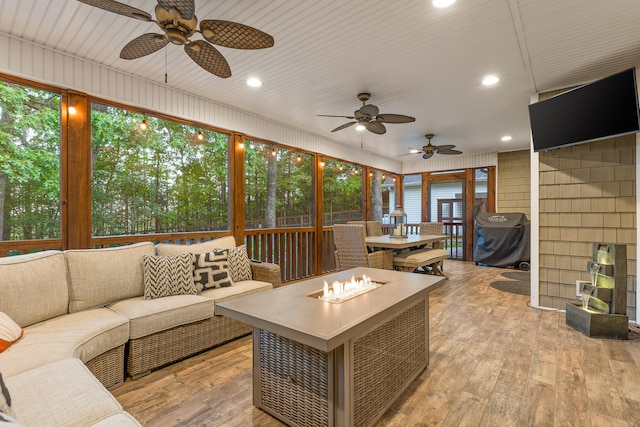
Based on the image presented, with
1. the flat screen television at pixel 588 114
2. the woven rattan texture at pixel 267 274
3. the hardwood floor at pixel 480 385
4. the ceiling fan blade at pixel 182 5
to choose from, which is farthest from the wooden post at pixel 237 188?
the flat screen television at pixel 588 114

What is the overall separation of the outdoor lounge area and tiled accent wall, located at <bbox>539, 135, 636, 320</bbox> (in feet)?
0.07

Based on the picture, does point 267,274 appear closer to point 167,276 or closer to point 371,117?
point 167,276

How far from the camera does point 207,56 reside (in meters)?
2.27

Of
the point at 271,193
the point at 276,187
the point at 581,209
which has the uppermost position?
the point at 276,187

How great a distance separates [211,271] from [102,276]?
33.8 inches

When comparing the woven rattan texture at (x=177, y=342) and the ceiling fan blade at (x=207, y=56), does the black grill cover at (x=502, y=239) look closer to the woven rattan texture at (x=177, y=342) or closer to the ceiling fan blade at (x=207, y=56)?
the woven rattan texture at (x=177, y=342)

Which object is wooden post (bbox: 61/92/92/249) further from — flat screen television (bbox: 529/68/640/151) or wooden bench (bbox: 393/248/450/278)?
flat screen television (bbox: 529/68/640/151)

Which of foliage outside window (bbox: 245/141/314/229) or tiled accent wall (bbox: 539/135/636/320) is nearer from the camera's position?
tiled accent wall (bbox: 539/135/636/320)

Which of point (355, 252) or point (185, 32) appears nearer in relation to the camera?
→ point (185, 32)

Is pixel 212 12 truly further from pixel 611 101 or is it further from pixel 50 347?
pixel 611 101

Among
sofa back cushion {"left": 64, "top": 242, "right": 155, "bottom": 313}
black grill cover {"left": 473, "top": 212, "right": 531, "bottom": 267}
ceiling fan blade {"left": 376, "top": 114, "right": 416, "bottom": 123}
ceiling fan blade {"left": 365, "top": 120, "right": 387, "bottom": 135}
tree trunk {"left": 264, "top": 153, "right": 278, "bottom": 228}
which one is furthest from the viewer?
black grill cover {"left": 473, "top": 212, "right": 531, "bottom": 267}

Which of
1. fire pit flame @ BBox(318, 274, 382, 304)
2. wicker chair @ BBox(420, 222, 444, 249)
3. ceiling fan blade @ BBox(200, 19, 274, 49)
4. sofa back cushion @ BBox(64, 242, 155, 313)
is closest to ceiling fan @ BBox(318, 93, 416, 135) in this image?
ceiling fan blade @ BBox(200, 19, 274, 49)

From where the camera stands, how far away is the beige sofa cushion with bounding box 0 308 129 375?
5.12ft

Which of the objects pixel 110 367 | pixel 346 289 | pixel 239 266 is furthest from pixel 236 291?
pixel 346 289
